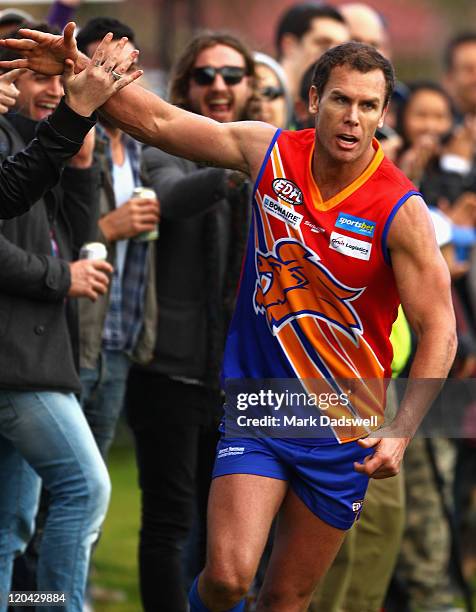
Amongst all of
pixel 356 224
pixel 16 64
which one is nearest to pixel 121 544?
pixel 356 224

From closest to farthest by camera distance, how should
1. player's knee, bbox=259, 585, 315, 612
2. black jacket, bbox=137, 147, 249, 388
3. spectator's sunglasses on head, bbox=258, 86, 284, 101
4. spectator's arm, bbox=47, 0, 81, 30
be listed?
player's knee, bbox=259, 585, 315, 612, black jacket, bbox=137, 147, 249, 388, spectator's sunglasses on head, bbox=258, 86, 284, 101, spectator's arm, bbox=47, 0, 81, 30

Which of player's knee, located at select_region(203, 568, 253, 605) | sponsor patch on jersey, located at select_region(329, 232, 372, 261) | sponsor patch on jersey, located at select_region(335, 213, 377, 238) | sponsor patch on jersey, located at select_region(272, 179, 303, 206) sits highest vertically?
sponsor patch on jersey, located at select_region(272, 179, 303, 206)

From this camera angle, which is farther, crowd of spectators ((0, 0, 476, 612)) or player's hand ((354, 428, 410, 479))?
crowd of spectators ((0, 0, 476, 612))

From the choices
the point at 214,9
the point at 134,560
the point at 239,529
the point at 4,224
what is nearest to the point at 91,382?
the point at 4,224

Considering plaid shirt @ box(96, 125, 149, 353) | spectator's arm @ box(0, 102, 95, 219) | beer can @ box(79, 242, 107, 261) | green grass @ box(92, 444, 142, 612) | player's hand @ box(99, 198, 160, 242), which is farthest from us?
green grass @ box(92, 444, 142, 612)

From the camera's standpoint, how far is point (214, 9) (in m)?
19.1

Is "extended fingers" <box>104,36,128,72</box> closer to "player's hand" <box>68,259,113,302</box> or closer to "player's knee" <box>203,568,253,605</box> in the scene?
"player's hand" <box>68,259,113,302</box>

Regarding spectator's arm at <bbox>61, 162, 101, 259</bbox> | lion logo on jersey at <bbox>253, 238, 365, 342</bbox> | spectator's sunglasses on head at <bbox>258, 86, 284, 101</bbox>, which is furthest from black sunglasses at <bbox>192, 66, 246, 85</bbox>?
lion logo on jersey at <bbox>253, 238, 365, 342</bbox>

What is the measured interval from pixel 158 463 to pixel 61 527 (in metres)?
0.91

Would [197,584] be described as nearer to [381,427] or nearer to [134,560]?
[381,427]

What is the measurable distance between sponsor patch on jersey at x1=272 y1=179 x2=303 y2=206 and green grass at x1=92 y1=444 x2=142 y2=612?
303 cm

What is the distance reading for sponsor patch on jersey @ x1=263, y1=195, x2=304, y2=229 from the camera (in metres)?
5.34

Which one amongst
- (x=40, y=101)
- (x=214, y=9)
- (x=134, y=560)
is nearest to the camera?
(x=40, y=101)

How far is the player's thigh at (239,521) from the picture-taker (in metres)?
5.16
